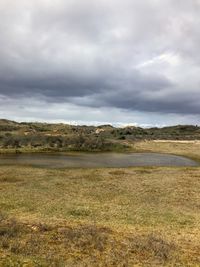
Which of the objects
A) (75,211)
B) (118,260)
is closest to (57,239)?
(118,260)

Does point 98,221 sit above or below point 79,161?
above

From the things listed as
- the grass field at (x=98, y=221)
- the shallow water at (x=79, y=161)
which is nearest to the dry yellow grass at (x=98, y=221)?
the grass field at (x=98, y=221)

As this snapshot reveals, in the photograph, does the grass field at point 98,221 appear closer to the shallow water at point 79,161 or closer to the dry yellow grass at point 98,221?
the dry yellow grass at point 98,221

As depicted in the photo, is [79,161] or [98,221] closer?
[98,221]

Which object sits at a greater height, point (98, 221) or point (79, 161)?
point (98, 221)

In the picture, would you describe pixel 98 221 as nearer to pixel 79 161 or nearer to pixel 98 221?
pixel 98 221

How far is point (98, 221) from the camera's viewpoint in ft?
89.6

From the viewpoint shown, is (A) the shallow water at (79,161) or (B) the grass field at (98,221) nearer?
(B) the grass field at (98,221)

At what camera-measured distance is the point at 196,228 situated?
26.5 m

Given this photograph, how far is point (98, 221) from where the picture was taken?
2731 cm

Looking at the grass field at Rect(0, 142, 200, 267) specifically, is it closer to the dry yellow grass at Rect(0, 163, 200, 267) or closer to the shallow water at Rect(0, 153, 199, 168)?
the dry yellow grass at Rect(0, 163, 200, 267)

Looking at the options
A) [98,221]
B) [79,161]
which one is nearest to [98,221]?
[98,221]

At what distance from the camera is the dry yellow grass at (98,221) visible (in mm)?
18141

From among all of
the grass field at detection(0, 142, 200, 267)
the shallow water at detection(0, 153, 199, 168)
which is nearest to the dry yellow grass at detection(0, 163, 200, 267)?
the grass field at detection(0, 142, 200, 267)
